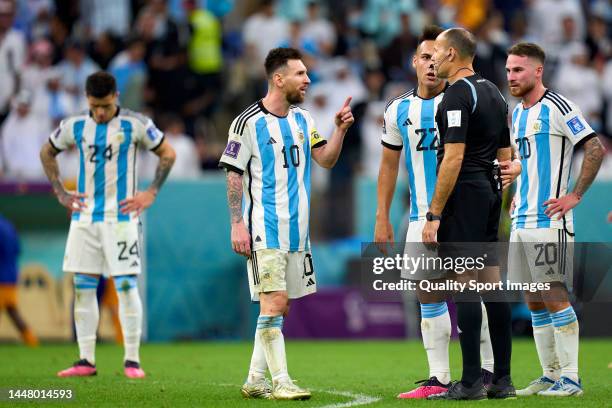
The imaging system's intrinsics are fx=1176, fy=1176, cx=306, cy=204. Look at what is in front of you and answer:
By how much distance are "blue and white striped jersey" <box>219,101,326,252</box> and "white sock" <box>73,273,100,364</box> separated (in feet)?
9.26

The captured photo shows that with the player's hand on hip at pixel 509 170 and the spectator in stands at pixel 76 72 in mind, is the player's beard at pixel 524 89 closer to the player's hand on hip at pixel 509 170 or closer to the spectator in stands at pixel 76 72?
the player's hand on hip at pixel 509 170

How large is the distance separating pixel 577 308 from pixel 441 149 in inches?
120

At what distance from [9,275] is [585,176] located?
30.2 ft

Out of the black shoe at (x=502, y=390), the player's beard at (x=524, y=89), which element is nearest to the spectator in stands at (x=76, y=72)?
the player's beard at (x=524, y=89)

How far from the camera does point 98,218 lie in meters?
11.1

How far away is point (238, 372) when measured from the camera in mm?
11297

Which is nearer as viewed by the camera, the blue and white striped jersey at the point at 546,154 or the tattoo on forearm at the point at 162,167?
the blue and white striped jersey at the point at 546,154

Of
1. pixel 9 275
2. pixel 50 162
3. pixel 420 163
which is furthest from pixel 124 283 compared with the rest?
pixel 9 275

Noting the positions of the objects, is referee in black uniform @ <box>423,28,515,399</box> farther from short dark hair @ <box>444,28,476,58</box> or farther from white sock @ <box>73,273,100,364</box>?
white sock @ <box>73,273,100,364</box>

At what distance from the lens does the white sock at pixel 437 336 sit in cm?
873

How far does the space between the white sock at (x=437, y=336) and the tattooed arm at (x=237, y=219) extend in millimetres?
1417

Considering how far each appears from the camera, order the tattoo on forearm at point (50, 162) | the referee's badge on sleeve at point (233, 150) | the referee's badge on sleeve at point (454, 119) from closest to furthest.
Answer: the referee's badge on sleeve at point (454, 119)
the referee's badge on sleeve at point (233, 150)
the tattoo on forearm at point (50, 162)

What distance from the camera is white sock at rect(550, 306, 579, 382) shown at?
859cm

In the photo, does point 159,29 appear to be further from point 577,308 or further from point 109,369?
point 577,308
